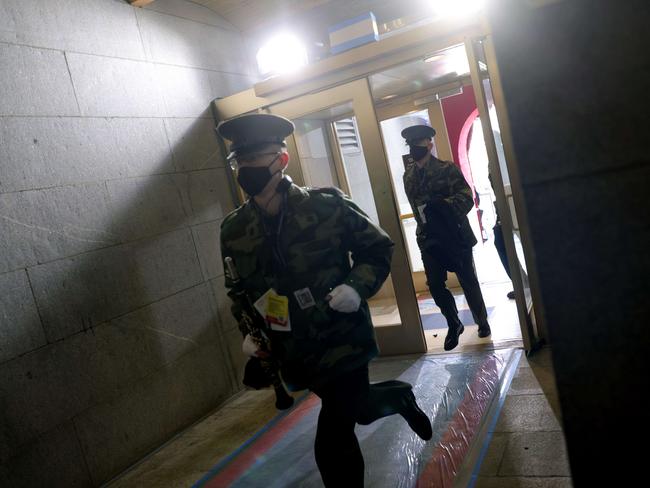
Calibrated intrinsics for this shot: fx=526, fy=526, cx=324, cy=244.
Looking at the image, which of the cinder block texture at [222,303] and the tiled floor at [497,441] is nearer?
the tiled floor at [497,441]

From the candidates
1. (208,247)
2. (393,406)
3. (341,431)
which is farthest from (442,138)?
(341,431)

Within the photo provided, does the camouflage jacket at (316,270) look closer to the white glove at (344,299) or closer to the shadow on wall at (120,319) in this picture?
the white glove at (344,299)

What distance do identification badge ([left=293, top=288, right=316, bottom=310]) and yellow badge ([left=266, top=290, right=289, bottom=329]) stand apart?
50 mm

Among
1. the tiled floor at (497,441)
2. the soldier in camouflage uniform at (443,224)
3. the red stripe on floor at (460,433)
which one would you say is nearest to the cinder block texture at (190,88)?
the soldier in camouflage uniform at (443,224)

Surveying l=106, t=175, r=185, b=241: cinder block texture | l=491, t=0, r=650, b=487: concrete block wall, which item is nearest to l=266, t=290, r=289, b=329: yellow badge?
l=491, t=0, r=650, b=487: concrete block wall

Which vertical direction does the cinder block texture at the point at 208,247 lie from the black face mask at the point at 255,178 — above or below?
below

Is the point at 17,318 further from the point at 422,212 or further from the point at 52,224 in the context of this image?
the point at 422,212

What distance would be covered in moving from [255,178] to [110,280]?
1.69 metres

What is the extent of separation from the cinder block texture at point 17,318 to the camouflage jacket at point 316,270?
1.41 metres

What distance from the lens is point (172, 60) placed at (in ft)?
13.8

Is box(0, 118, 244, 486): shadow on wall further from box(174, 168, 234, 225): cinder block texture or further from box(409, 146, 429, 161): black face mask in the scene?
box(409, 146, 429, 161): black face mask

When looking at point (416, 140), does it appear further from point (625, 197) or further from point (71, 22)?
point (625, 197)

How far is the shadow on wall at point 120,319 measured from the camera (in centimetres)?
291

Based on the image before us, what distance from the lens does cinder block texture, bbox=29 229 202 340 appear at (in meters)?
3.05
